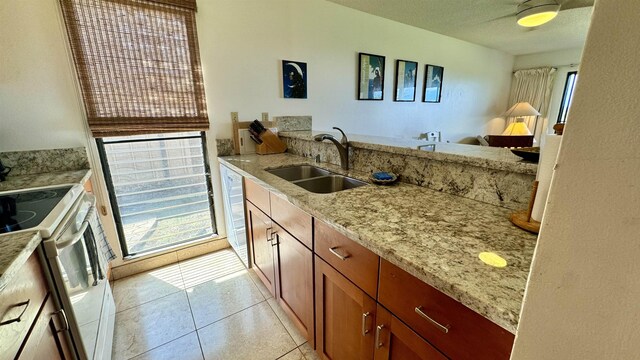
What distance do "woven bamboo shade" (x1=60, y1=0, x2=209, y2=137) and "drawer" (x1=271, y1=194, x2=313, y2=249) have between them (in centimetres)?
116

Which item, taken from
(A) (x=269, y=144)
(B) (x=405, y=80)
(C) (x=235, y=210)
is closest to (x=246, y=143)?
(A) (x=269, y=144)

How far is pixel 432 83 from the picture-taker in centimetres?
354

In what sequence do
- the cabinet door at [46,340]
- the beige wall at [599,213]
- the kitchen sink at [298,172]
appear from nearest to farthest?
the beige wall at [599,213] → the cabinet door at [46,340] → the kitchen sink at [298,172]

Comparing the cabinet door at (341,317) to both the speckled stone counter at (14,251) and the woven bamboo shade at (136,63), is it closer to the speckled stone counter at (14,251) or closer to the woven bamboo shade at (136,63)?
the speckled stone counter at (14,251)

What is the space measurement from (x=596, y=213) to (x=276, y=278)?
59.7 inches

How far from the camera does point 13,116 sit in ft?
5.11

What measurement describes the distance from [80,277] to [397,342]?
1309 mm

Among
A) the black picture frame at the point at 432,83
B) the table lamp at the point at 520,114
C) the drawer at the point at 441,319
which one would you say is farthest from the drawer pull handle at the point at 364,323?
the table lamp at the point at 520,114

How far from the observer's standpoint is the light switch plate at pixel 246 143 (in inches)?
89.8

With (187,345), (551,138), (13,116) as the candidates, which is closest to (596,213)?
(551,138)

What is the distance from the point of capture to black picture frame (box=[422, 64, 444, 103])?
3.45m

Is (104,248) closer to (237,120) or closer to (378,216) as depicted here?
(237,120)

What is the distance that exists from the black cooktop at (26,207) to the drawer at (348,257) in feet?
3.44

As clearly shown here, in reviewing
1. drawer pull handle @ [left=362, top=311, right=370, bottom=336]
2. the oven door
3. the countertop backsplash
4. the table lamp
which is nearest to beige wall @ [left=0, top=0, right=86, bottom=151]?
the countertop backsplash
